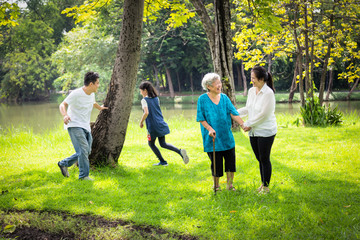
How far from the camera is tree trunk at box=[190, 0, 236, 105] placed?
9625 mm

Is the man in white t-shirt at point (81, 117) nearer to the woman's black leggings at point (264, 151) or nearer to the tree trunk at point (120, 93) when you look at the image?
the tree trunk at point (120, 93)

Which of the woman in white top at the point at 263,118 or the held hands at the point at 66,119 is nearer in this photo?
the woman in white top at the point at 263,118

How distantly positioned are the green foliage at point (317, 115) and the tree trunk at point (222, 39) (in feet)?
10.1

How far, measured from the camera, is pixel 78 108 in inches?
203

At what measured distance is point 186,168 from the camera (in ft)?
20.3

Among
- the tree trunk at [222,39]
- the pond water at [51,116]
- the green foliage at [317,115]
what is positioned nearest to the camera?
the tree trunk at [222,39]

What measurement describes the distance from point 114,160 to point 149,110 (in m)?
1.25

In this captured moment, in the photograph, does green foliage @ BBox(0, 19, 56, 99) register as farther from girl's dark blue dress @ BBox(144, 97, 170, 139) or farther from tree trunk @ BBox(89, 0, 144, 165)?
girl's dark blue dress @ BBox(144, 97, 170, 139)

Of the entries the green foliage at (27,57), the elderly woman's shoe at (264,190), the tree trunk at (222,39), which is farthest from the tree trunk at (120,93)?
the green foliage at (27,57)

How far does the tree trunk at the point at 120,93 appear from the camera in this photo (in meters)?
5.94

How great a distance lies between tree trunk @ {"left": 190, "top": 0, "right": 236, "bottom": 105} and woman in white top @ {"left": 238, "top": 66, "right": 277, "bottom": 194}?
19.5 feet

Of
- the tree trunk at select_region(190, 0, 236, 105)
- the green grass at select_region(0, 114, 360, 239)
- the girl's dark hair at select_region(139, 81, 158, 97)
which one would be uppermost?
the tree trunk at select_region(190, 0, 236, 105)

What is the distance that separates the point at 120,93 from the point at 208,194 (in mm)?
2727

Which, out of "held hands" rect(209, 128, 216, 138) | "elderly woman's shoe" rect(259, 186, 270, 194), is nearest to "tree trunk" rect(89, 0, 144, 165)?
"held hands" rect(209, 128, 216, 138)
